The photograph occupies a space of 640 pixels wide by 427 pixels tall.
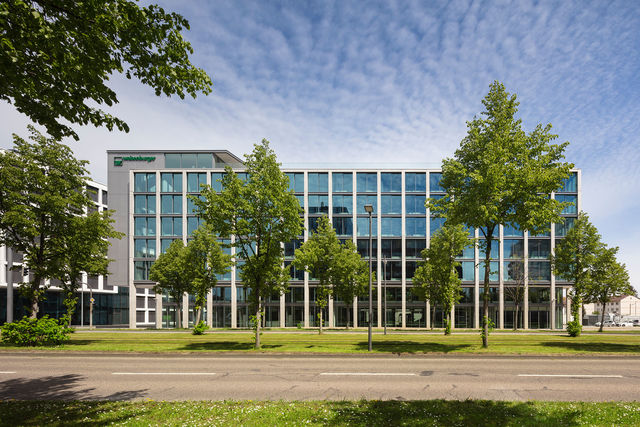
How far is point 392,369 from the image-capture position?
47.4 ft

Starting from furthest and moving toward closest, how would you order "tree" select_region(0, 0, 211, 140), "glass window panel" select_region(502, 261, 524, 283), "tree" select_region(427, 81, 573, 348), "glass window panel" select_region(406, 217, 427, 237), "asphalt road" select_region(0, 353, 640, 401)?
"glass window panel" select_region(406, 217, 427, 237)
"glass window panel" select_region(502, 261, 524, 283)
"tree" select_region(427, 81, 573, 348)
"asphalt road" select_region(0, 353, 640, 401)
"tree" select_region(0, 0, 211, 140)

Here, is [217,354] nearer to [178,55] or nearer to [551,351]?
[178,55]

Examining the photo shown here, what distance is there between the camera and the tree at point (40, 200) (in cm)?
2105

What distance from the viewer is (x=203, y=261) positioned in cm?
4184

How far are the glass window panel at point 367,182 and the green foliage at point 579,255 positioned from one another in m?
A: 26.5

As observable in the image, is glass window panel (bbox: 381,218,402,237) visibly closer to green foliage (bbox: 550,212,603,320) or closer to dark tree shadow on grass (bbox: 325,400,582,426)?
green foliage (bbox: 550,212,603,320)

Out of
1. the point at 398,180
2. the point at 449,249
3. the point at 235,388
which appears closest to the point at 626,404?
the point at 235,388

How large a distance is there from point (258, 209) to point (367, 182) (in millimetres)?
38382

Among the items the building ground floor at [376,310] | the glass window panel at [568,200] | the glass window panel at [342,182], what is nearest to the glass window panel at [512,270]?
the building ground floor at [376,310]

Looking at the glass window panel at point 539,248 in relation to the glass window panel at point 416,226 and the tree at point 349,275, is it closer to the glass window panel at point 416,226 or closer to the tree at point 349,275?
the glass window panel at point 416,226

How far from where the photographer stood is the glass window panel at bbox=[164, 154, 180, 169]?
59.4 metres

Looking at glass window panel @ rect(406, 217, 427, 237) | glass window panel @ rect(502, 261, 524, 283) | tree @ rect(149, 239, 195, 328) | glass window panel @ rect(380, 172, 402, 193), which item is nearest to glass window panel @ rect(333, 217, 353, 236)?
glass window panel @ rect(380, 172, 402, 193)

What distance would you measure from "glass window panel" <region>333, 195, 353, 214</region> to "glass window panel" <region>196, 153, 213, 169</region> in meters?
21.4

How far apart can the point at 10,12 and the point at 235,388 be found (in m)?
10.6
